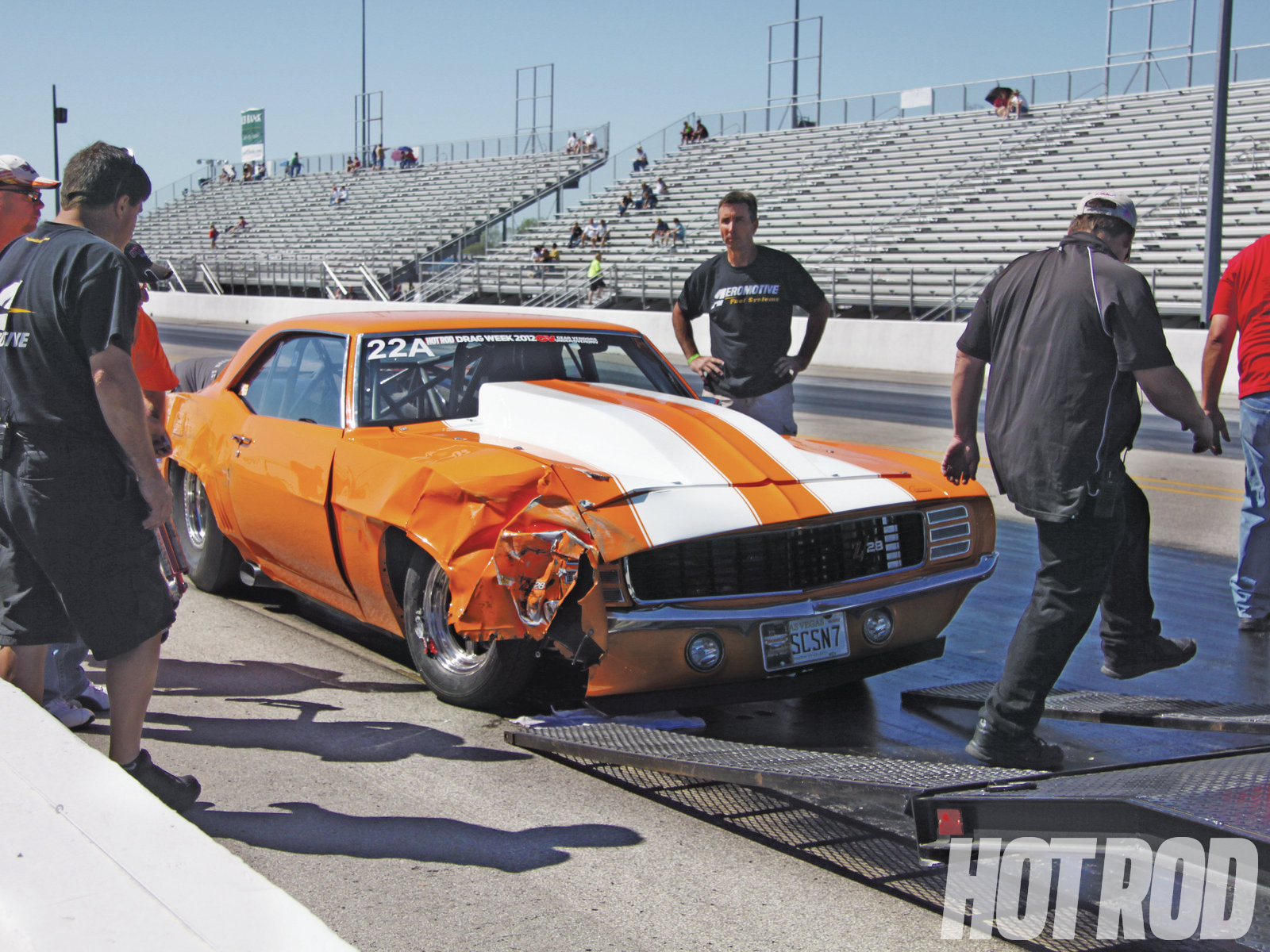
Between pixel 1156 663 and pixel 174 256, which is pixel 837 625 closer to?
pixel 1156 663

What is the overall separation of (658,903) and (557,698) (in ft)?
5.30

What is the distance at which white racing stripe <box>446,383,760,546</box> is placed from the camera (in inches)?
154

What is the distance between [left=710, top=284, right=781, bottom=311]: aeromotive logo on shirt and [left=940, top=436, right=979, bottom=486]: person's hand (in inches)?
81.9

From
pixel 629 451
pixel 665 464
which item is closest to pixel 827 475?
pixel 665 464

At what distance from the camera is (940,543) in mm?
4426

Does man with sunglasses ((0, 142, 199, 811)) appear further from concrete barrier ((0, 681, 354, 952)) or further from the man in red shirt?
the man in red shirt

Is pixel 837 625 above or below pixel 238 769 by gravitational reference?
above

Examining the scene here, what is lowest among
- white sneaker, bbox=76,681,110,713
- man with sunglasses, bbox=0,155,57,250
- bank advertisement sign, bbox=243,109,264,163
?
white sneaker, bbox=76,681,110,713

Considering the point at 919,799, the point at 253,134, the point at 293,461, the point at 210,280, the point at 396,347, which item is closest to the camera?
the point at 919,799

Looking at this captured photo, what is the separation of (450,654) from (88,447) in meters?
1.55

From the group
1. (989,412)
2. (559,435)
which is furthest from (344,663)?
(989,412)

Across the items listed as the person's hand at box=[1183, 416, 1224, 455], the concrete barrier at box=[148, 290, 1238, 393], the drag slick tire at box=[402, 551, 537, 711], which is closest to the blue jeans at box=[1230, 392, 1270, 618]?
the person's hand at box=[1183, 416, 1224, 455]

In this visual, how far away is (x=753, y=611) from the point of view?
3.94m

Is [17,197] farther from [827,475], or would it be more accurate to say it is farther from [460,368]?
[827,475]
